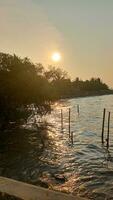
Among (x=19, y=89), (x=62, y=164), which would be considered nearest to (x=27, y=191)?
(x=62, y=164)

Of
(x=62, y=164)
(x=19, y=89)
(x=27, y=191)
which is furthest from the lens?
(x=19, y=89)

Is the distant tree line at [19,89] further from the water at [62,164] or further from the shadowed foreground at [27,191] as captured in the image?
the shadowed foreground at [27,191]

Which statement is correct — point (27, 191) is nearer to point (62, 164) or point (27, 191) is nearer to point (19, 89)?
point (62, 164)

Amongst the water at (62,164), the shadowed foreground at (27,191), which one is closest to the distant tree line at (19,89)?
the water at (62,164)

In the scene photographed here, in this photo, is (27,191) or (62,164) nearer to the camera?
(27,191)

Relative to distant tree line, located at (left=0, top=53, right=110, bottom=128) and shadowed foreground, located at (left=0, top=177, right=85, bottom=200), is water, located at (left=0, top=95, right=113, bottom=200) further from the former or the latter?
shadowed foreground, located at (left=0, top=177, right=85, bottom=200)

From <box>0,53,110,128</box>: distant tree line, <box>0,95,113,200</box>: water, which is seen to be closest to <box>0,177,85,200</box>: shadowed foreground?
<box>0,95,113,200</box>: water

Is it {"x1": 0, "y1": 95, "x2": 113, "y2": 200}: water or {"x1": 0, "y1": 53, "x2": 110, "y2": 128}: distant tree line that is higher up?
{"x1": 0, "y1": 53, "x2": 110, "y2": 128}: distant tree line

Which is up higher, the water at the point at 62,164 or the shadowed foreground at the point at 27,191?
the shadowed foreground at the point at 27,191

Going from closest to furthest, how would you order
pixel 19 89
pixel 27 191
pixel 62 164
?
pixel 27 191 → pixel 62 164 → pixel 19 89

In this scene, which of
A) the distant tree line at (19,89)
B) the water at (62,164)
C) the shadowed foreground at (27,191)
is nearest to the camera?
the shadowed foreground at (27,191)

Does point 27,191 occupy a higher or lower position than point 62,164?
higher

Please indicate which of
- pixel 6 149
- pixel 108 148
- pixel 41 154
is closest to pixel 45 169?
pixel 41 154

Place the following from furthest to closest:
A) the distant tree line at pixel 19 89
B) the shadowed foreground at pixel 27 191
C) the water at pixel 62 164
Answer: the distant tree line at pixel 19 89 → the water at pixel 62 164 → the shadowed foreground at pixel 27 191
